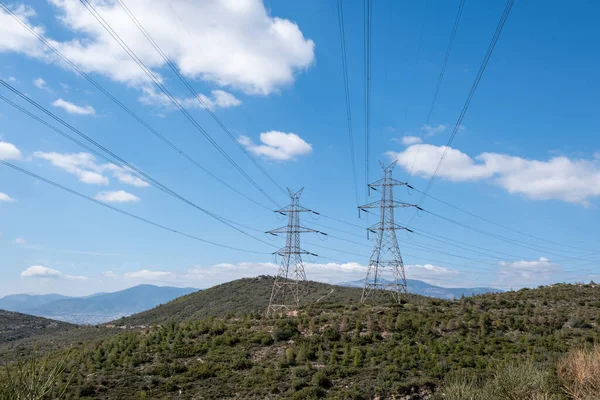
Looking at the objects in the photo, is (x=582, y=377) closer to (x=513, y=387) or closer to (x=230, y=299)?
(x=513, y=387)

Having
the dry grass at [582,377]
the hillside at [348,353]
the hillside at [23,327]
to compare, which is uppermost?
the dry grass at [582,377]

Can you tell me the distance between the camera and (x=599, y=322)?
4241 centimetres

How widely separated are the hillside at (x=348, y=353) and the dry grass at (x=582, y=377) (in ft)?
2.05

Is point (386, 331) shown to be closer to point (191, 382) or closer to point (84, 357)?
point (191, 382)

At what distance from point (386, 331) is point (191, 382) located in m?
18.5

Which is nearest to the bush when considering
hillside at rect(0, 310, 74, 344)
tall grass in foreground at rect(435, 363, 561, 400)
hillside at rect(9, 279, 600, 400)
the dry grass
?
hillside at rect(9, 279, 600, 400)

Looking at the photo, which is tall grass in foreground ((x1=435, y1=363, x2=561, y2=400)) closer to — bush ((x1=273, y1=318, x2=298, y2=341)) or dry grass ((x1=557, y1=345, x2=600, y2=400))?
dry grass ((x1=557, y1=345, x2=600, y2=400))

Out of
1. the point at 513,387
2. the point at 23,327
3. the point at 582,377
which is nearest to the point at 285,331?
the point at 513,387

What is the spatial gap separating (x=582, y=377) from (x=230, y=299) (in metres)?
92.6

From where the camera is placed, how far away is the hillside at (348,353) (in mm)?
30295

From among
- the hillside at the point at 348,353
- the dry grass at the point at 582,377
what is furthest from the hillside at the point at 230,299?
the dry grass at the point at 582,377

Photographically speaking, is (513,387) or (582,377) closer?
(582,377)

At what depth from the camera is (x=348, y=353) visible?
37188 mm

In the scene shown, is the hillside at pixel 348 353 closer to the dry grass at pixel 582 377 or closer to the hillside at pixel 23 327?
the dry grass at pixel 582 377
